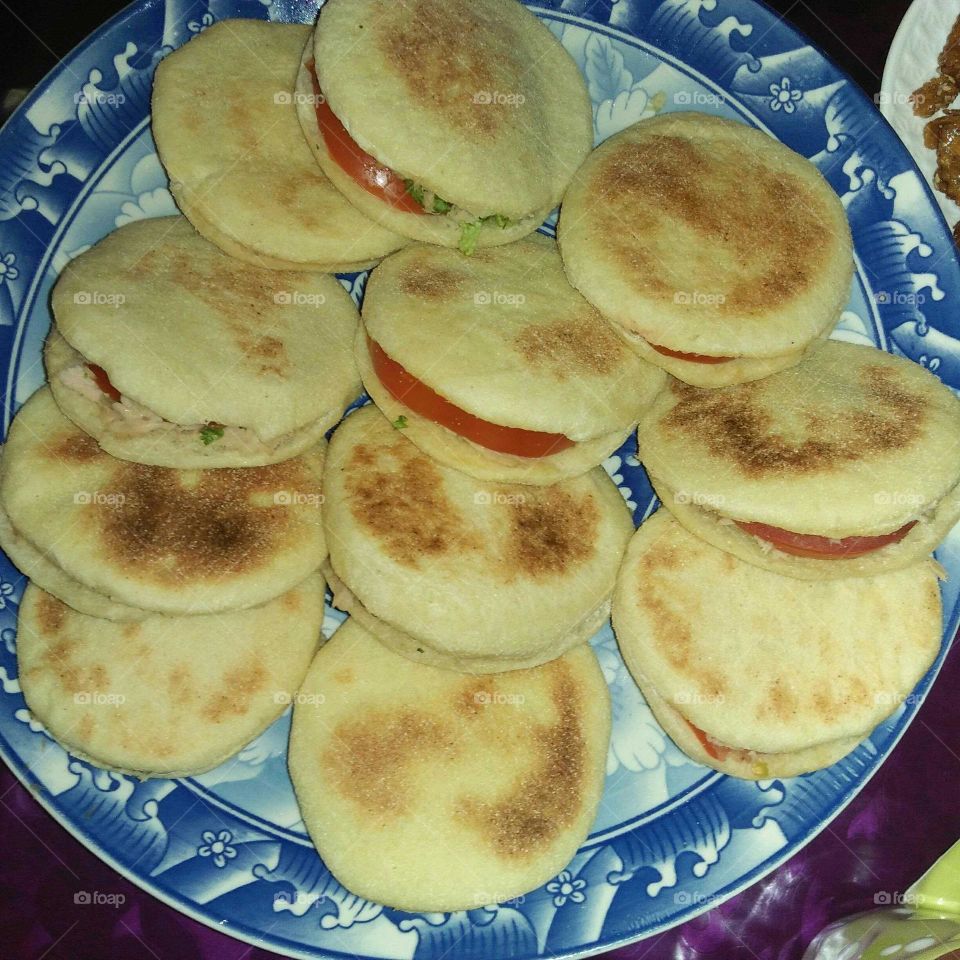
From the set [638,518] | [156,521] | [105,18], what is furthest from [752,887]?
[105,18]

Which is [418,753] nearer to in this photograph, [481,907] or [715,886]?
[481,907]
